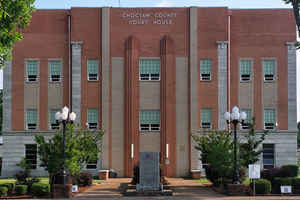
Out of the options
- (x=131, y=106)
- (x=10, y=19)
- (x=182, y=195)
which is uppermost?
(x=10, y=19)

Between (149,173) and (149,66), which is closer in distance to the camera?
(149,173)

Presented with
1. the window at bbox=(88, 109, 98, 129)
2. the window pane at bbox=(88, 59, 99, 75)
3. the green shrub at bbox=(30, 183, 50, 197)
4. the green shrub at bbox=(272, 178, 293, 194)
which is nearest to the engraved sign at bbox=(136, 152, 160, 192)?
the green shrub at bbox=(30, 183, 50, 197)

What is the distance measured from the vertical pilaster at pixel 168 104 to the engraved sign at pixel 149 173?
1358cm

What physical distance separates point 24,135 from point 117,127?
8108 millimetres

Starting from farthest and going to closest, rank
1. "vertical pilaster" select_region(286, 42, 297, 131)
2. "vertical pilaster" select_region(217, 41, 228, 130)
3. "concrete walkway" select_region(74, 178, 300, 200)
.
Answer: "vertical pilaster" select_region(286, 42, 297, 131), "vertical pilaster" select_region(217, 41, 228, 130), "concrete walkway" select_region(74, 178, 300, 200)

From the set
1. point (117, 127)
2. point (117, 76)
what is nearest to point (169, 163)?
point (117, 127)

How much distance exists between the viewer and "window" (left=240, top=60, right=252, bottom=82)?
43.7 metres

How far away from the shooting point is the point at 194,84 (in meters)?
42.9

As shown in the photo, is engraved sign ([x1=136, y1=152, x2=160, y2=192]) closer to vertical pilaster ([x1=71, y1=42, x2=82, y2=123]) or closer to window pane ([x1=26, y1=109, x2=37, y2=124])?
vertical pilaster ([x1=71, y1=42, x2=82, y2=123])

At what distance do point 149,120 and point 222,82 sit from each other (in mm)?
7181

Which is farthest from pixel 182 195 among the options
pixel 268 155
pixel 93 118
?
pixel 268 155

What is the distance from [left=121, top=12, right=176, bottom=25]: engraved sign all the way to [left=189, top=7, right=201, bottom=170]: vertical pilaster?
6.20 ft

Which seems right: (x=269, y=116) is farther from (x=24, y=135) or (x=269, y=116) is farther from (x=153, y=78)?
(x=24, y=135)

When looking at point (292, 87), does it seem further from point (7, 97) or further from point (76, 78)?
point (7, 97)
